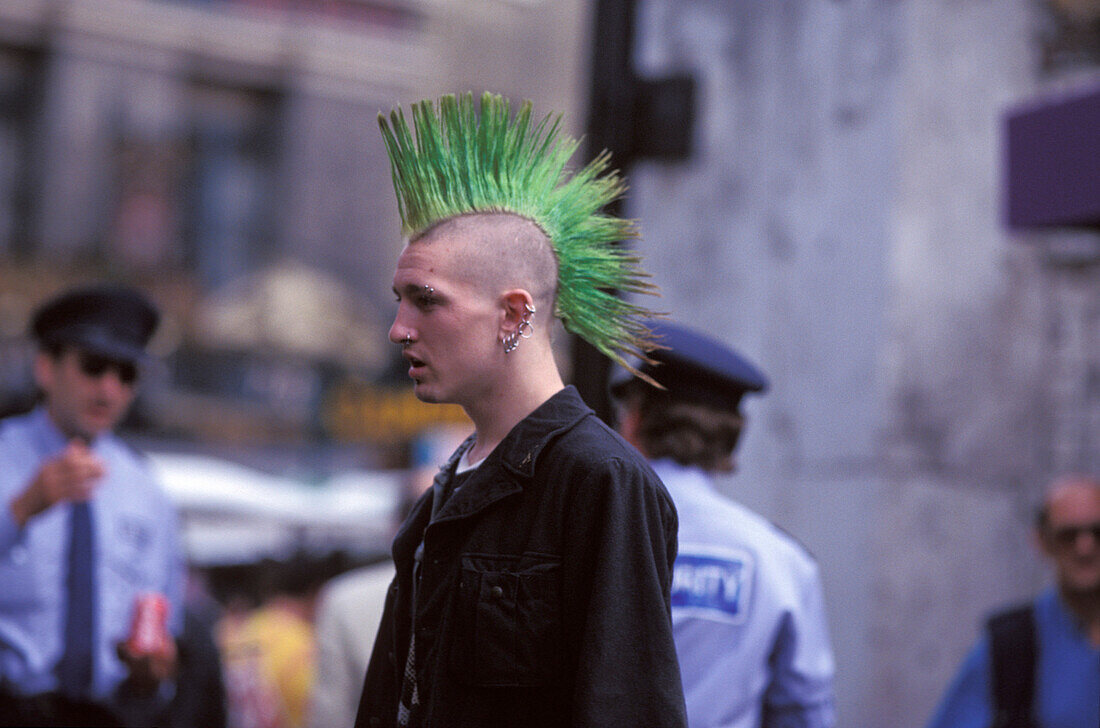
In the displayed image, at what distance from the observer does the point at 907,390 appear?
16.3 ft

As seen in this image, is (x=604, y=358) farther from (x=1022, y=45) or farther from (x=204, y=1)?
(x=204, y=1)

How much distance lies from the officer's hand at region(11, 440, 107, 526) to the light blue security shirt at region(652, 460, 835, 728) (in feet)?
4.92

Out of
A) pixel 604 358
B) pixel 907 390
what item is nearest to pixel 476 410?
pixel 604 358

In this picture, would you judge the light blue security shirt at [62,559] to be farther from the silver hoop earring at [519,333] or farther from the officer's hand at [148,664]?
the silver hoop earring at [519,333]

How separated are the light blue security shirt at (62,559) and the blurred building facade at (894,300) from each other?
2.19 meters

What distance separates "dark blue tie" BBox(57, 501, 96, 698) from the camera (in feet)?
11.7

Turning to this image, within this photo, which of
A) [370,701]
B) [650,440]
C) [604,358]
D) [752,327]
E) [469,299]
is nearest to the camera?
[469,299]

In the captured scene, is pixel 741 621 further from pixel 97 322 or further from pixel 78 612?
pixel 97 322

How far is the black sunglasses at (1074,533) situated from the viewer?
14.0 feet

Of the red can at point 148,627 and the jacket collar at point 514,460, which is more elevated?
the jacket collar at point 514,460

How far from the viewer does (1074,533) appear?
427 cm

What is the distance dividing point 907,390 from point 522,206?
10.6 ft

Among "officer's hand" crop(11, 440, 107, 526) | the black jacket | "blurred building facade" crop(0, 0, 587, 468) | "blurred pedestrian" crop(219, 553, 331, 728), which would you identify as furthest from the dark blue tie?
"blurred building facade" crop(0, 0, 587, 468)

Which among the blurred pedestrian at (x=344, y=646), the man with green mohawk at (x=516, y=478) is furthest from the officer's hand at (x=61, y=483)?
the man with green mohawk at (x=516, y=478)
